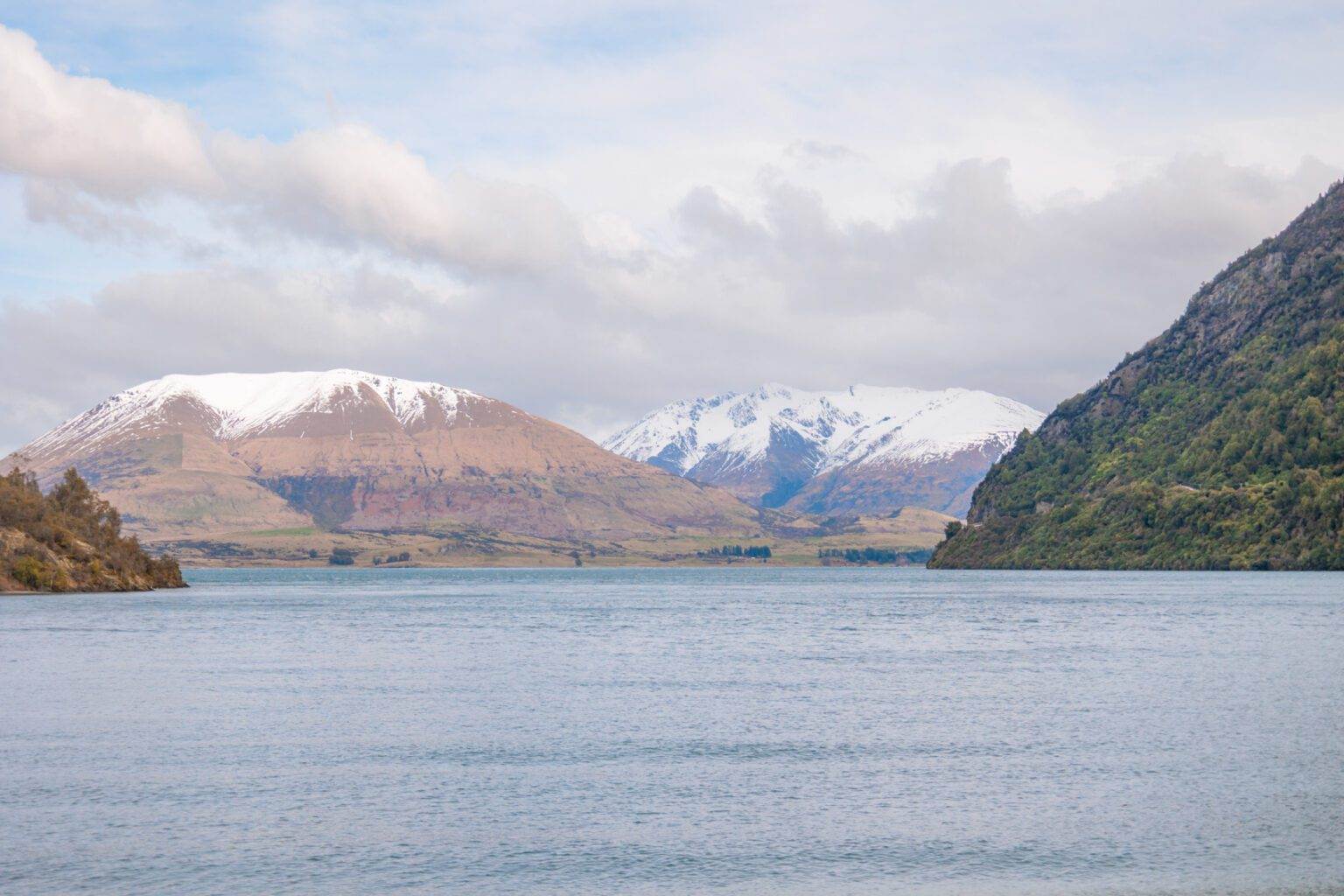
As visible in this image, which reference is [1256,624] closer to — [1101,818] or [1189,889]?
[1101,818]

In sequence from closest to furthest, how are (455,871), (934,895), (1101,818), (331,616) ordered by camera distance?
(934,895)
(455,871)
(1101,818)
(331,616)

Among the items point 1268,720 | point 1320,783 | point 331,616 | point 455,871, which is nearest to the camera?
point 455,871

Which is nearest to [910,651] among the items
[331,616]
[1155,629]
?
[1155,629]

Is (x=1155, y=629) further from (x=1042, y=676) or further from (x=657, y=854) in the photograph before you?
(x=657, y=854)

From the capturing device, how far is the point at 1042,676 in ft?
284

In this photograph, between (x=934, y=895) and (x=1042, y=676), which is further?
(x=1042, y=676)

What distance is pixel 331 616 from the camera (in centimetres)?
17675

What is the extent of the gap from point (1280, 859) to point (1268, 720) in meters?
27.8

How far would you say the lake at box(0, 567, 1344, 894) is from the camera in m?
38.8

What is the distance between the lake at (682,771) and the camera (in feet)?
127

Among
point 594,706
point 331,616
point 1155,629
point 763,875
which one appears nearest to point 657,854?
point 763,875

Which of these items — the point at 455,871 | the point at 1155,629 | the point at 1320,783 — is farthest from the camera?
the point at 1155,629

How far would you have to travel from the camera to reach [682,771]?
2119 inches

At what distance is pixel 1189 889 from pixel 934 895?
6864mm
